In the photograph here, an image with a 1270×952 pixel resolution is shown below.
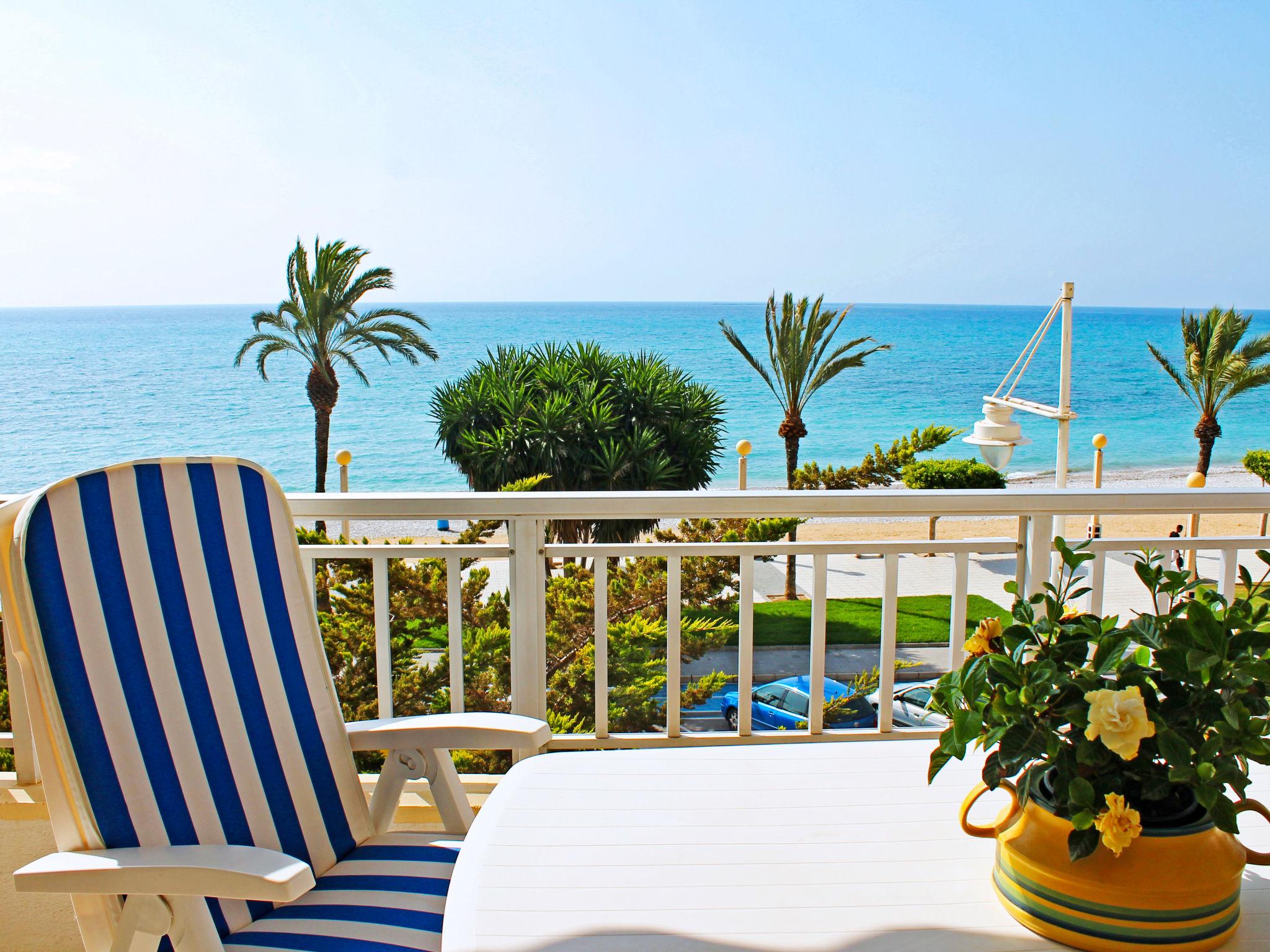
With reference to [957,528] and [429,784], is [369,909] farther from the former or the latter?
[957,528]

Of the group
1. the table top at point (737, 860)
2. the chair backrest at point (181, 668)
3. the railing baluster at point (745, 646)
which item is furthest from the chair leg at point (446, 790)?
the railing baluster at point (745, 646)

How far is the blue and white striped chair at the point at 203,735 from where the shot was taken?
1120 millimetres

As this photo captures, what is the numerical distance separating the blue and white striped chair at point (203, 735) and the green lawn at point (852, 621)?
5625 millimetres

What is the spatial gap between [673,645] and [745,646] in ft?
0.58

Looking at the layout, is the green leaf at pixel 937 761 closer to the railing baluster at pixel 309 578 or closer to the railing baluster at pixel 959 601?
the railing baluster at pixel 309 578

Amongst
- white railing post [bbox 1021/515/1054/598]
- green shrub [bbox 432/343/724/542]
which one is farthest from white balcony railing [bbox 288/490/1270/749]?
green shrub [bbox 432/343/724/542]

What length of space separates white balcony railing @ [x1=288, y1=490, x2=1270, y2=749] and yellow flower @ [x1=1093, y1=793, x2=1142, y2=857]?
1216mm

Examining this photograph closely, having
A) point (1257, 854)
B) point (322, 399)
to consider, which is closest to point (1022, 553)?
point (1257, 854)

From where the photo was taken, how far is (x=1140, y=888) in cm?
80

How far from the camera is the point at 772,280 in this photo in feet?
138

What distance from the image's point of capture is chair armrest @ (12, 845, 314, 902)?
1021mm

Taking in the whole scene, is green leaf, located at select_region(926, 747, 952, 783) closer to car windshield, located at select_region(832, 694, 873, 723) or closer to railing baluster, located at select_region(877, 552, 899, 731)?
railing baluster, located at select_region(877, 552, 899, 731)

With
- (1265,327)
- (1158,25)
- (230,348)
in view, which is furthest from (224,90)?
(1265,327)

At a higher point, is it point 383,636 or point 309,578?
point 309,578
